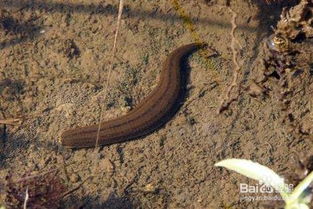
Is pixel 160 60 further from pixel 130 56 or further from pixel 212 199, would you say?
pixel 212 199

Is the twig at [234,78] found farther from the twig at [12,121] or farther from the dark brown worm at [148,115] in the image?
the twig at [12,121]

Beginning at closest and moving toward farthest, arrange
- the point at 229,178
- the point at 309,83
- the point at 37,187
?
the point at 37,187 < the point at 229,178 < the point at 309,83

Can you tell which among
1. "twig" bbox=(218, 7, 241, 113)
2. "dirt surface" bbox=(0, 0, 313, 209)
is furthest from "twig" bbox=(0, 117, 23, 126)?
"twig" bbox=(218, 7, 241, 113)

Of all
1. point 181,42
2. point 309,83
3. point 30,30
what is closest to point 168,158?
point 181,42

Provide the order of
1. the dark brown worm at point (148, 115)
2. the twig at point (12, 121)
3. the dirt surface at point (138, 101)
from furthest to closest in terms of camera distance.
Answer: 1. the twig at point (12, 121)
2. the dark brown worm at point (148, 115)
3. the dirt surface at point (138, 101)

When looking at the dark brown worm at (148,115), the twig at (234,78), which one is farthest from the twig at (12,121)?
the twig at (234,78)

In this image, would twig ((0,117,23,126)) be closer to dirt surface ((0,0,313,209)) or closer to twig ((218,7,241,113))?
dirt surface ((0,0,313,209))

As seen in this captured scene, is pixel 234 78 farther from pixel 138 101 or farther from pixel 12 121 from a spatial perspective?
pixel 12 121
